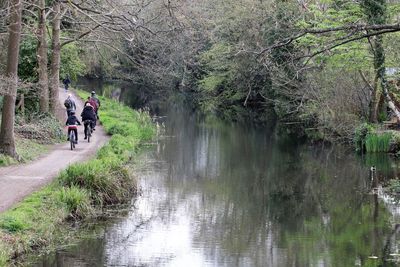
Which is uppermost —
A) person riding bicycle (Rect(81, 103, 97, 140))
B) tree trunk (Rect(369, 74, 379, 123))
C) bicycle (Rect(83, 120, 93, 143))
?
tree trunk (Rect(369, 74, 379, 123))

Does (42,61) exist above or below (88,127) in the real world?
above

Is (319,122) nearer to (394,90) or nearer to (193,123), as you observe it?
(394,90)

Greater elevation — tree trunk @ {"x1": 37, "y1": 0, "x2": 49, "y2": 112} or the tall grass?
tree trunk @ {"x1": 37, "y1": 0, "x2": 49, "y2": 112}

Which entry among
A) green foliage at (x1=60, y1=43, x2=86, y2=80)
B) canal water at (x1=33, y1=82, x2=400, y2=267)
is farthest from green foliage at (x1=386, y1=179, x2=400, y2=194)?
green foliage at (x1=60, y1=43, x2=86, y2=80)

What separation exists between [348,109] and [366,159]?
5954mm

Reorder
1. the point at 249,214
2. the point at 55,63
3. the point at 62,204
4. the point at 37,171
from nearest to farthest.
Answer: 1. the point at 62,204
2. the point at 249,214
3. the point at 37,171
4. the point at 55,63

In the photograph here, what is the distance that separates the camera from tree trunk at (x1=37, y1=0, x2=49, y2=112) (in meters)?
27.6

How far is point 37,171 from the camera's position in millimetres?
20062

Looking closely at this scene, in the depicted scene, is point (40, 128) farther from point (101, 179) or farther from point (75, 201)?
point (75, 201)

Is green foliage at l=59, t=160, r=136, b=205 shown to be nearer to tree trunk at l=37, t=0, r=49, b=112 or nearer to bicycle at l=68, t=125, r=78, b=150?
bicycle at l=68, t=125, r=78, b=150

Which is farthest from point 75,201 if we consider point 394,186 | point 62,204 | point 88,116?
point 88,116

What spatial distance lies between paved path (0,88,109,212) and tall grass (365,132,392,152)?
12.4 m

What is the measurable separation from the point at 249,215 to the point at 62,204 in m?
5.43

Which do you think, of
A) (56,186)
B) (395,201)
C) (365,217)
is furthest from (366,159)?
(56,186)
